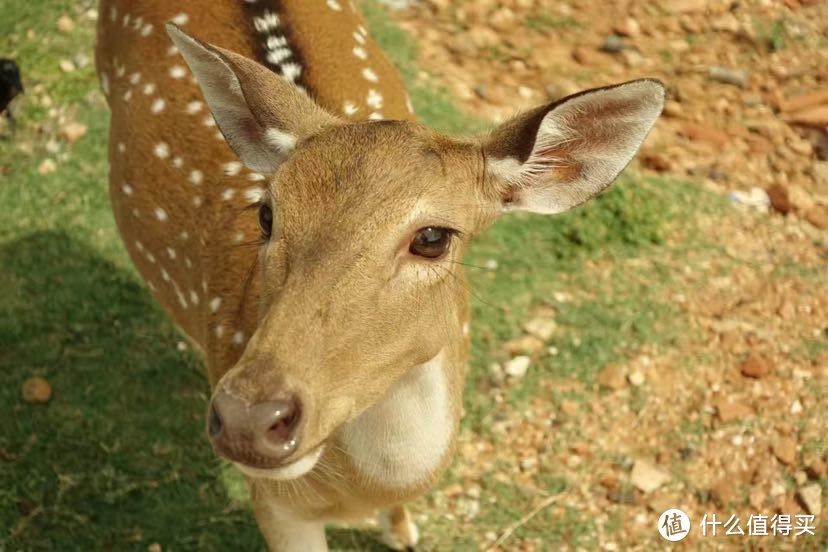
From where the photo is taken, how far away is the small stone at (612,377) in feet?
16.0

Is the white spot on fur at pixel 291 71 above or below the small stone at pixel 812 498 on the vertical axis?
above

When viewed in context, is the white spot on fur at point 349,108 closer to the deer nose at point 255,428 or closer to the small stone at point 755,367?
the deer nose at point 255,428

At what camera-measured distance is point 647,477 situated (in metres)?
4.57

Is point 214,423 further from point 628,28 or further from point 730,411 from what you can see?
point 628,28

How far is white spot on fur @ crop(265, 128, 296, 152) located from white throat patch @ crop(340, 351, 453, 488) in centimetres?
78

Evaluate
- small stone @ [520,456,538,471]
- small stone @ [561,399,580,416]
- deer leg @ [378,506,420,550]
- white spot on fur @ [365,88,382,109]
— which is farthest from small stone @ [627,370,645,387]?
white spot on fur @ [365,88,382,109]

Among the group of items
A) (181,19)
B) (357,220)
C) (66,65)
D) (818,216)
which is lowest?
(66,65)

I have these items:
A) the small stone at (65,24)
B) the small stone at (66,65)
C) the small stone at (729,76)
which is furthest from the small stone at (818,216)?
the small stone at (65,24)

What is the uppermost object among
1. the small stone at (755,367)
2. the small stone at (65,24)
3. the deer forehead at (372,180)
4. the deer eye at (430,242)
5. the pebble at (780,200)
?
the deer forehead at (372,180)

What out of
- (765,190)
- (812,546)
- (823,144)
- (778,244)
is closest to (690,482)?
(812,546)

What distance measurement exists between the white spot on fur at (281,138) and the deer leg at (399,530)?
5.98ft

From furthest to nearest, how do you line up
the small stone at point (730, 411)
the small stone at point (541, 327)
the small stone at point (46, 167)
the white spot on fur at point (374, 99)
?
1. the small stone at point (46, 167)
2. the small stone at point (541, 327)
3. the small stone at point (730, 411)
4. the white spot on fur at point (374, 99)

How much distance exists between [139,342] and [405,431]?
2.55 metres

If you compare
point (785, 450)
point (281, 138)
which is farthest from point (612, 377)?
point (281, 138)
